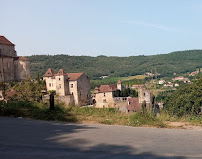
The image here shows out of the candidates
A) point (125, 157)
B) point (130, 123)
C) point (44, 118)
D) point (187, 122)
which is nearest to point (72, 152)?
point (125, 157)

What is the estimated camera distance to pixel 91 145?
445 centimetres

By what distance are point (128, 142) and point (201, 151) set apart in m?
1.24

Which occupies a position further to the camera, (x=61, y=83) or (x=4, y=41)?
(x=4, y=41)

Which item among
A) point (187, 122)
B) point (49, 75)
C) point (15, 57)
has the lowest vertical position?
point (187, 122)

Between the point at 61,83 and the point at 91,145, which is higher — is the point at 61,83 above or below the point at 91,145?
above

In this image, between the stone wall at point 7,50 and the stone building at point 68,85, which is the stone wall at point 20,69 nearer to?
the stone wall at point 7,50

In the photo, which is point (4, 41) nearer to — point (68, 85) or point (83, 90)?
point (68, 85)

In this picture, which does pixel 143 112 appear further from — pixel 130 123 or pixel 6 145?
pixel 6 145

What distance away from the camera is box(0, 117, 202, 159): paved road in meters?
3.90

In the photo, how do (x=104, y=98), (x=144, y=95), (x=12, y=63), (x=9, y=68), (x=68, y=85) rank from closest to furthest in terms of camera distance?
(x=144, y=95) → (x=9, y=68) → (x=12, y=63) → (x=68, y=85) → (x=104, y=98)

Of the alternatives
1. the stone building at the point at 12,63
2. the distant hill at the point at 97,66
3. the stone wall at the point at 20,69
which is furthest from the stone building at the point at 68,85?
the distant hill at the point at 97,66

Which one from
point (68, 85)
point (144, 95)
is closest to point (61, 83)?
point (68, 85)

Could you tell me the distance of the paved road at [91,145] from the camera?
390 centimetres

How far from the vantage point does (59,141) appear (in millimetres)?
4723
